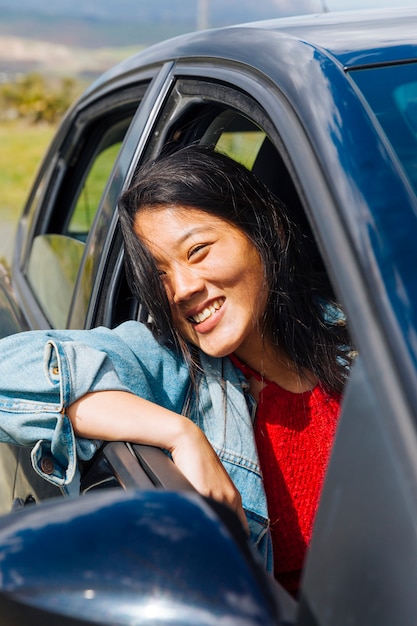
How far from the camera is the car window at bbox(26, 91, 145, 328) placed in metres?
2.58

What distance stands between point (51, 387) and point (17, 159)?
12637 mm

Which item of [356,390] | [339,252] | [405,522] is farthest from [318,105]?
[405,522]

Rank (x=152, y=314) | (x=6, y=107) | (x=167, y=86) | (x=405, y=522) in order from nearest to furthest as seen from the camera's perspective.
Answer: (x=405, y=522) < (x=152, y=314) < (x=167, y=86) < (x=6, y=107)

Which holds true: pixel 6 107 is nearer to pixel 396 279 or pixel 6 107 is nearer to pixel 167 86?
pixel 167 86

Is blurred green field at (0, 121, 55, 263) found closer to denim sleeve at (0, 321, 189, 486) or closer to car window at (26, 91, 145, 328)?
car window at (26, 91, 145, 328)

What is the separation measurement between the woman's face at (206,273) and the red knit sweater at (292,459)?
Answer: 0.59 ft

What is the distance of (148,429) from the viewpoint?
1601mm

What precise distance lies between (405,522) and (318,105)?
0.63 meters

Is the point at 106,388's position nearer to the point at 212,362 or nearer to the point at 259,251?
the point at 212,362

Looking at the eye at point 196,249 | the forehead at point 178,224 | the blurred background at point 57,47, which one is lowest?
the eye at point 196,249

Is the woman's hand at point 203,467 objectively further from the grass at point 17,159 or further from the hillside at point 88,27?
the hillside at point 88,27

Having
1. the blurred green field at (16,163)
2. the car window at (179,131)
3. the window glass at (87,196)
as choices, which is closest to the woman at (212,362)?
the car window at (179,131)

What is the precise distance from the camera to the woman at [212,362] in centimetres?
162

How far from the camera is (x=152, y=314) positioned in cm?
182
